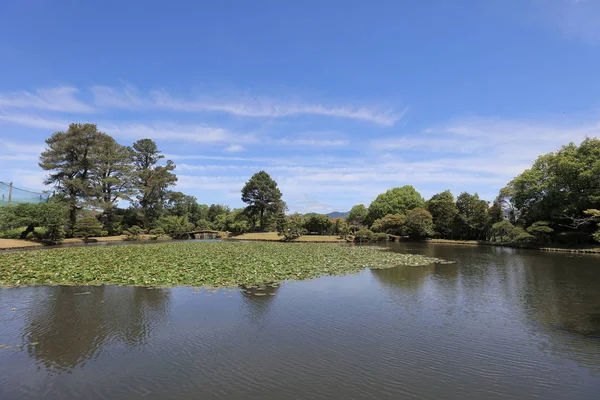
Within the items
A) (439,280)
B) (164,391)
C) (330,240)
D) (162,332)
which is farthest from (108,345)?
(330,240)

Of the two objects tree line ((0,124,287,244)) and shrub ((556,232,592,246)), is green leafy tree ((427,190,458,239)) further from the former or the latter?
tree line ((0,124,287,244))

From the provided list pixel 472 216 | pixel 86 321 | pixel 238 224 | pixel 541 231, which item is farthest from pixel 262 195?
pixel 86 321

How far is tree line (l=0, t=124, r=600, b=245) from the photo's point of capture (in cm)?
3281

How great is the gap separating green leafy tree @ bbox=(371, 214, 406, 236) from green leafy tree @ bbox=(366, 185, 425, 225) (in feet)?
20.9

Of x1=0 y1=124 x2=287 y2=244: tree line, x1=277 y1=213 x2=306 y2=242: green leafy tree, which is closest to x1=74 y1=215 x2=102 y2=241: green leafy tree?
x1=0 y1=124 x2=287 y2=244: tree line

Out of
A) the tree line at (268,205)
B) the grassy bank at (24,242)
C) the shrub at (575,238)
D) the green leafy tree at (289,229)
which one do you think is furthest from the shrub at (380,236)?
the grassy bank at (24,242)

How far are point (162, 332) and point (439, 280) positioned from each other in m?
12.1

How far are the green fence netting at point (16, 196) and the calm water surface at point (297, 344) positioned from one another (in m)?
34.1

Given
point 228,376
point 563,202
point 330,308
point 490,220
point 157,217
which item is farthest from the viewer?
point 157,217

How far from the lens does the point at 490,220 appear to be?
44.2 meters

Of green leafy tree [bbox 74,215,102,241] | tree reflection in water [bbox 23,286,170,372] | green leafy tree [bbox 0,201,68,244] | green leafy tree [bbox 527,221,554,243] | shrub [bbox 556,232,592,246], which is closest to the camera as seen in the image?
tree reflection in water [bbox 23,286,170,372]

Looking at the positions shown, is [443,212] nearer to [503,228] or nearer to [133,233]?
[503,228]

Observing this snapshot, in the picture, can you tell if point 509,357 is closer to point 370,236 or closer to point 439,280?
point 439,280

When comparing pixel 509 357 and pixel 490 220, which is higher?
pixel 490 220
